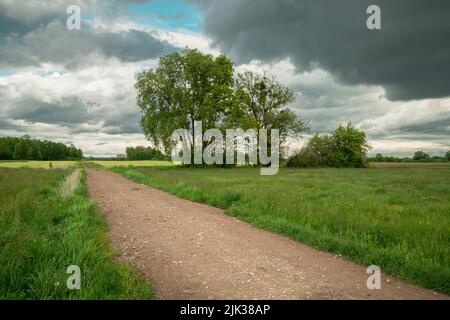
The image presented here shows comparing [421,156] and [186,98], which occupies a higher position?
[186,98]

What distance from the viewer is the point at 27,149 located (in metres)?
115

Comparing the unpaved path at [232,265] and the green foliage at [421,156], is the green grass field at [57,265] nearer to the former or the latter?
the unpaved path at [232,265]

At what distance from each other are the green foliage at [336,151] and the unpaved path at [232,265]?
4610 centimetres

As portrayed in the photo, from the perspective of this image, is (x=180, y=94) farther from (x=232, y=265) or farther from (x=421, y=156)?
(x=421, y=156)

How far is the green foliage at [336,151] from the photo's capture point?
54531 millimetres

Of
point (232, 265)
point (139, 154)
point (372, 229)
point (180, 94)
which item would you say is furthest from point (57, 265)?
point (139, 154)

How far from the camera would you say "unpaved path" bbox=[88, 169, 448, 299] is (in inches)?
200

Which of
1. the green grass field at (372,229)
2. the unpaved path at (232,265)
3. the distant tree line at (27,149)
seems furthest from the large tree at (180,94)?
the distant tree line at (27,149)

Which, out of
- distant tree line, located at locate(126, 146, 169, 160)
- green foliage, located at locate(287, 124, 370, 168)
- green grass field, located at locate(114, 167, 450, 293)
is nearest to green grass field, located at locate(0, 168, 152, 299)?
green grass field, located at locate(114, 167, 450, 293)

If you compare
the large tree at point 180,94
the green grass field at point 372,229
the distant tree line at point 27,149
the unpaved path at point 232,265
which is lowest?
the unpaved path at point 232,265

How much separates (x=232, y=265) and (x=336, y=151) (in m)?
54.5

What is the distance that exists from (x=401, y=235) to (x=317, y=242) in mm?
2041

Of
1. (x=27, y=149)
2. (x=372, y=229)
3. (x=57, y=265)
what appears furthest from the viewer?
(x=27, y=149)
